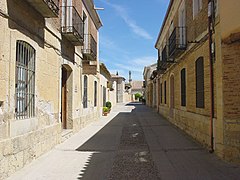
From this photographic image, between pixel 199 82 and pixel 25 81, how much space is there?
5.64 meters

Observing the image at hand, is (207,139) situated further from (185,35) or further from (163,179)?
(185,35)

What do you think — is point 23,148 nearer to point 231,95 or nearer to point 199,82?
point 231,95

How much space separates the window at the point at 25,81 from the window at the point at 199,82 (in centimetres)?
523

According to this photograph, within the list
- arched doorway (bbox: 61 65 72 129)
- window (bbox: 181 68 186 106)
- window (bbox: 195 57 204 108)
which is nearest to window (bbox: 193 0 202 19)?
window (bbox: 195 57 204 108)

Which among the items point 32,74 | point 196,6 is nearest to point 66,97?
point 32,74

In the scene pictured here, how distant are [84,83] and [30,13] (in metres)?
A: 7.36

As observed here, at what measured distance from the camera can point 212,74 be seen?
282 inches

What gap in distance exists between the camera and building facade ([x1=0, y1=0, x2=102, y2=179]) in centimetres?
489

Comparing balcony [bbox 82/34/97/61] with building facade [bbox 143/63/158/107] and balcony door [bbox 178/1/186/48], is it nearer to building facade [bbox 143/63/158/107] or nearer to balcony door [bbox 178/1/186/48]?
balcony door [bbox 178/1/186/48]

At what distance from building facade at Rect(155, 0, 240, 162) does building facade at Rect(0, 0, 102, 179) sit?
4.21m

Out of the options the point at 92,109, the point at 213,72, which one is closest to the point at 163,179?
the point at 213,72

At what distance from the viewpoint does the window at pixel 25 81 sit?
5648mm

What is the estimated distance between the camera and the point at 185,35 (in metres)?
10.9

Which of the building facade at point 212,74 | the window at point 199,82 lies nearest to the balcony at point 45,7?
the building facade at point 212,74
